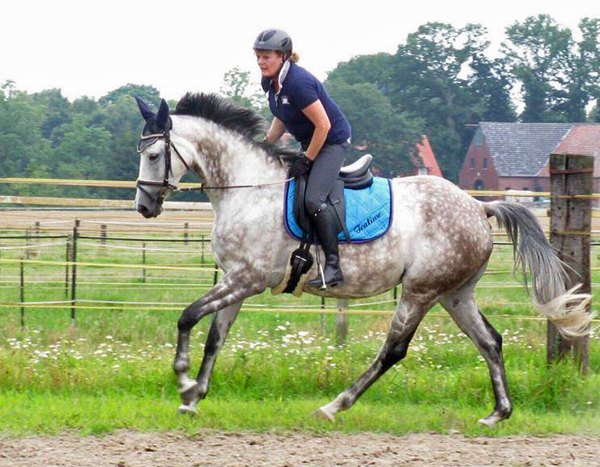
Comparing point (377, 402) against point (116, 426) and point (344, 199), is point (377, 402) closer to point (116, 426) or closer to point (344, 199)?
point (344, 199)

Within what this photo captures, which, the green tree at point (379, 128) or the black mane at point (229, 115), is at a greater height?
the green tree at point (379, 128)

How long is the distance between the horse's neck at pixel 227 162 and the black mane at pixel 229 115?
0.21 feet

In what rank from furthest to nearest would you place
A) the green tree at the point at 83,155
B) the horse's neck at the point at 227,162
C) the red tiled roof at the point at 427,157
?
the red tiled roof at the point at 427,157, the green tree at the point at 83,155, the horse's neck at the point at 227,162

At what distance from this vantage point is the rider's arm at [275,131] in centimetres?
773

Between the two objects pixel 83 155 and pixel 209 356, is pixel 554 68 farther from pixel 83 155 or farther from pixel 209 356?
pixel 209 356

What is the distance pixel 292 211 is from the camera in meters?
7.23

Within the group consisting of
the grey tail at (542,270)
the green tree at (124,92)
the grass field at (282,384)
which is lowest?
the grass field at (282,384)

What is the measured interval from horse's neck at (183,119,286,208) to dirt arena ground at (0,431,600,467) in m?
1.89

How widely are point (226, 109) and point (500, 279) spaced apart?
15064 millimetres

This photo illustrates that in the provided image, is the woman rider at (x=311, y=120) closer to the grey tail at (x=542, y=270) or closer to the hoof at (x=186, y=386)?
the hoof at (x=186, y=386)

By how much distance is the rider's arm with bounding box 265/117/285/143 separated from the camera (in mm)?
7730

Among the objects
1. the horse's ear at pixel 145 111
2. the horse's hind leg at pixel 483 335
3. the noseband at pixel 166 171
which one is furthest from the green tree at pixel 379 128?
the noseband at pixel 166 171

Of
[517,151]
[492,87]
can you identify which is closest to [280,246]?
[517,151]

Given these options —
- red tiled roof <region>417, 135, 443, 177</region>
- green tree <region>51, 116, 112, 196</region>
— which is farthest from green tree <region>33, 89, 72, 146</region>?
red tiled roof <region>417, 135, 443, 177</region>
